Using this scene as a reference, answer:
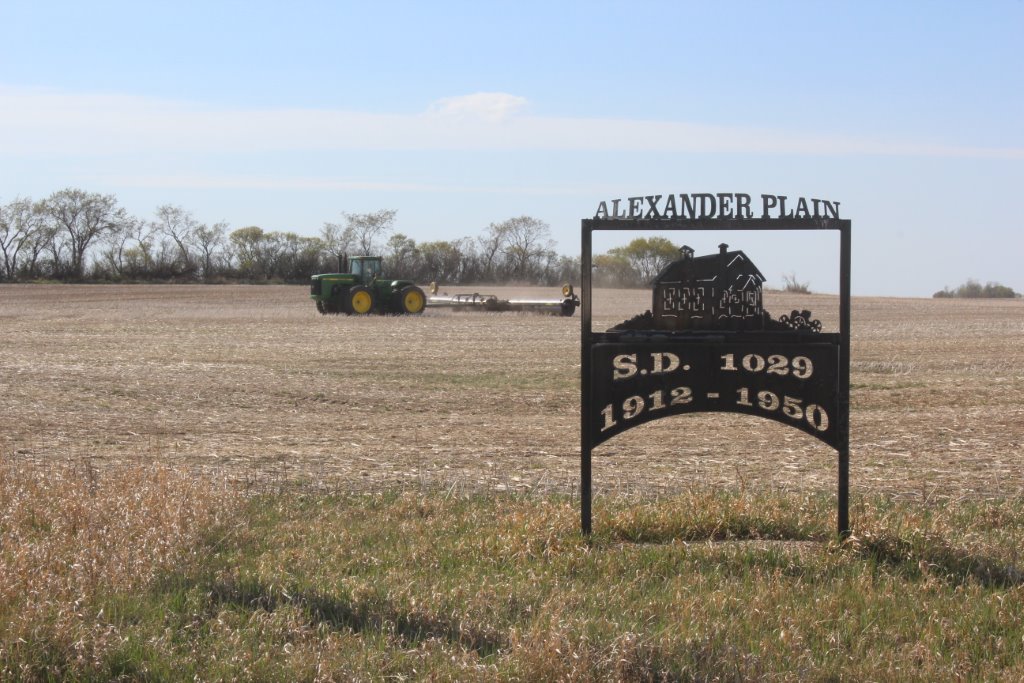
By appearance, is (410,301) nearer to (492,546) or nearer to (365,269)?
(365,269)

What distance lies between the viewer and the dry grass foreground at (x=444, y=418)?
903 cm

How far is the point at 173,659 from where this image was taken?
4.58m

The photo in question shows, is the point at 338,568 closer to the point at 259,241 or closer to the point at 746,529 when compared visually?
the point at 746,529

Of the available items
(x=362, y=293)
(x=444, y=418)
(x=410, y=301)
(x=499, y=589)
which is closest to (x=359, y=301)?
(x=362, y=293)

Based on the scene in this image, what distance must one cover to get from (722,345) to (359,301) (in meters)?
32.4

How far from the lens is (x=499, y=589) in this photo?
A: 5.46m

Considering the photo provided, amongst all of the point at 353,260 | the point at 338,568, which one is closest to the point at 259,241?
the point at 353,260

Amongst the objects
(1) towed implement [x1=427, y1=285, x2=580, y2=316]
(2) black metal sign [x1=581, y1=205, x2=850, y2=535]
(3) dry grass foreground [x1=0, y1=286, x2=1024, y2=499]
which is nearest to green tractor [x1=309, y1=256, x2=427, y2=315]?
(1) towed implement [x1=427, y1=285, x2=580, y2=316]

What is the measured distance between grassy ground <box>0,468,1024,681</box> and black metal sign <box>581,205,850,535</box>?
59 cm

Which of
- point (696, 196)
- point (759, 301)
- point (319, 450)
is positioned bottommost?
point (319, 450)

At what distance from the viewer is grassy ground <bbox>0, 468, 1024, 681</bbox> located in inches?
179

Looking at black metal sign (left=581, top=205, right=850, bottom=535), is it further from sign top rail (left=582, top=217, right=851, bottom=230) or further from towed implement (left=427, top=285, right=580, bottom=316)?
towed implement (left=427, top=285, right=580, bottom=316)

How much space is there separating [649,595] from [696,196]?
2304mm

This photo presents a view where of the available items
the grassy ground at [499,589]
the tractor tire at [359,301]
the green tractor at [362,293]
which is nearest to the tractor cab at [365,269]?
the green tractor at [362,293]
